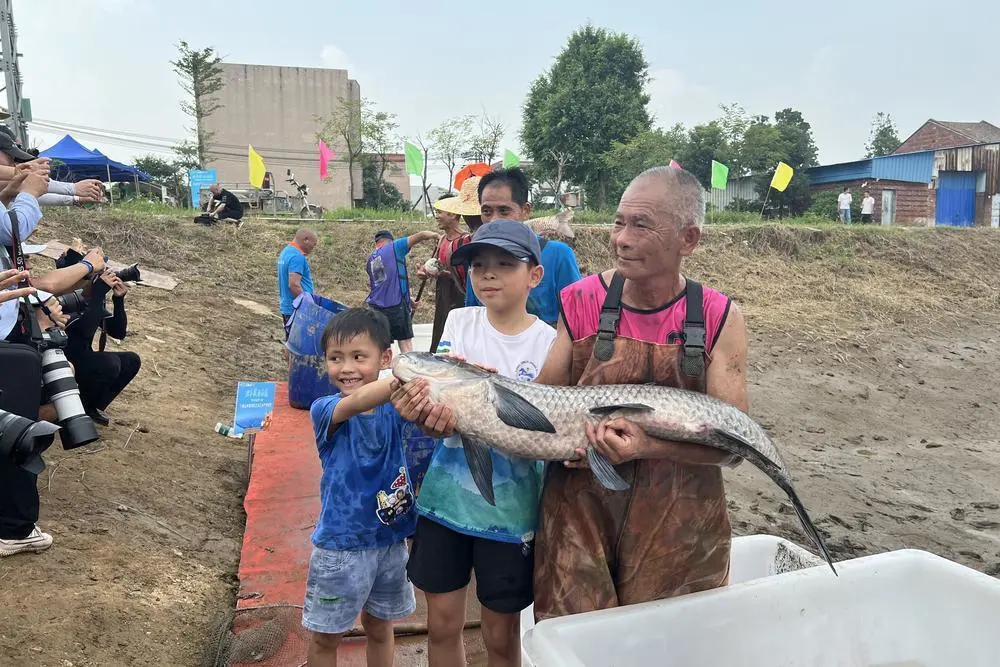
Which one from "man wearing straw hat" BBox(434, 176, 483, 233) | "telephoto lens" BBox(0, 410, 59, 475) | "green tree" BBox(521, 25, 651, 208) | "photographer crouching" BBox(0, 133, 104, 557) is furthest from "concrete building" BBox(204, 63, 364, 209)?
"telephoto lens" BBox(0, 410, 59, 475)

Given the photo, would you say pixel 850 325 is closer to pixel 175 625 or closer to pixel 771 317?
pixel 771 317

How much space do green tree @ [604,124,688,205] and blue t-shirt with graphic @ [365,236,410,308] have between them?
1751 centimetres

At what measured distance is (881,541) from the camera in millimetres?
5027

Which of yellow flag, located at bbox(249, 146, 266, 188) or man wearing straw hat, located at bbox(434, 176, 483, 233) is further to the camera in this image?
yellow flag, located at bbox(249, 146, 266, 188)

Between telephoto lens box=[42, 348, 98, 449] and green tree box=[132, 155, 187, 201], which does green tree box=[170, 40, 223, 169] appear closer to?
green tree box=[132, 155, 187, 201]

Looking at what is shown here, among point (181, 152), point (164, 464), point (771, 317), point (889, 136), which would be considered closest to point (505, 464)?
point (164, 464)

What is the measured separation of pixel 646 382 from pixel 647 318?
0.19 m

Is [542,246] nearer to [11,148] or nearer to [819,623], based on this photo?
[819,623]

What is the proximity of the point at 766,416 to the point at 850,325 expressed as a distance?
557cm

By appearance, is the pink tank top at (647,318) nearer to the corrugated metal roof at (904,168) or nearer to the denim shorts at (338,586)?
the denim shorts at (338,586)

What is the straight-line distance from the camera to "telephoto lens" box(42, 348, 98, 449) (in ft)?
10.1

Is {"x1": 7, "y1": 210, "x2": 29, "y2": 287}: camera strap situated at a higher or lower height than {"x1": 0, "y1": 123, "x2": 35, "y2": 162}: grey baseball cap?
lower

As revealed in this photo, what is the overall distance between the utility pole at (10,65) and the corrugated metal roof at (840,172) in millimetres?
25322

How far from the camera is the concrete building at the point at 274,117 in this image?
3750 centimetres
